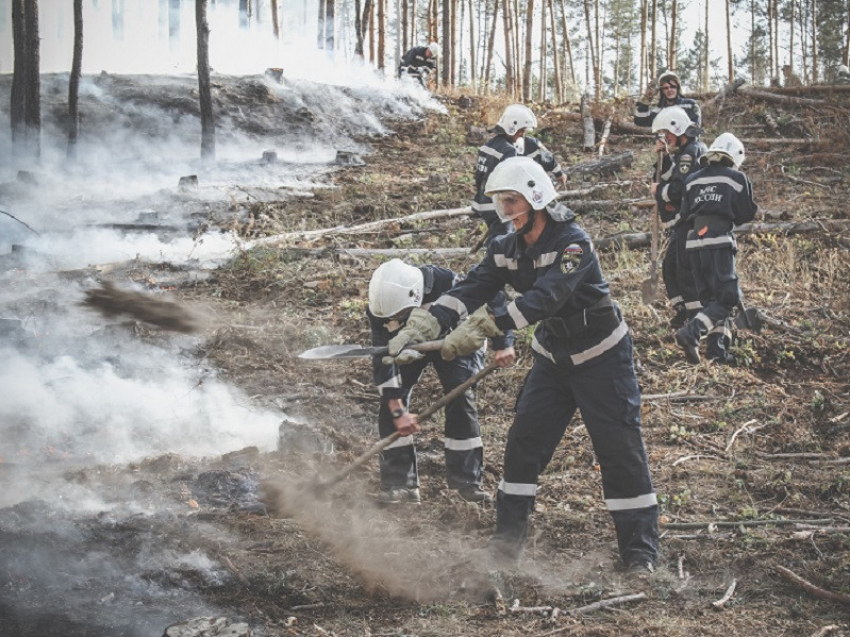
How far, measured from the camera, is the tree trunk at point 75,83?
13812mm

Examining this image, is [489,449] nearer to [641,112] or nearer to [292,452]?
[292,452]

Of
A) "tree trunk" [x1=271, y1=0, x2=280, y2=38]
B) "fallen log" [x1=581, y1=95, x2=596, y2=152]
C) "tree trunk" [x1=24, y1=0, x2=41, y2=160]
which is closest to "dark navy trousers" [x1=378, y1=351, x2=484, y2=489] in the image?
"tree trunk" [x1=24, y1=0, x2=41, y2=160]

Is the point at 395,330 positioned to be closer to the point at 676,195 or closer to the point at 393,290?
the point at 393,290

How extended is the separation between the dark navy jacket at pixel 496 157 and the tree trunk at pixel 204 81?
759 centimetres

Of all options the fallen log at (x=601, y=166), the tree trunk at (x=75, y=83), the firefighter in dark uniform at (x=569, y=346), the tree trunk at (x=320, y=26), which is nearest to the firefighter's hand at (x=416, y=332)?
the firefighter in dark uniform at (x=569, y=346)

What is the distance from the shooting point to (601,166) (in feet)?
43.0

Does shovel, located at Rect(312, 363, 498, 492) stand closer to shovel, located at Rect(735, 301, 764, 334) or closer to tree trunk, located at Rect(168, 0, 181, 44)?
shovel, located at Rect(735, 301, 764, 334)

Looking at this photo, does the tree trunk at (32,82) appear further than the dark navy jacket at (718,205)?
Yes

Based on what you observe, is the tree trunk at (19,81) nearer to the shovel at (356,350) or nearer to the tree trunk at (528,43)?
the shovel at (356,350)

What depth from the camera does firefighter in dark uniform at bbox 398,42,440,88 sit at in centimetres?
2081

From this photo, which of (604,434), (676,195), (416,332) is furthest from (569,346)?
(676,195)

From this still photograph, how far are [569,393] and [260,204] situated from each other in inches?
351

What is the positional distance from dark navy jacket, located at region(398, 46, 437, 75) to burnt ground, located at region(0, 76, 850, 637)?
462 inches

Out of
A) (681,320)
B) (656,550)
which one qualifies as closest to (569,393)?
(656,550)
